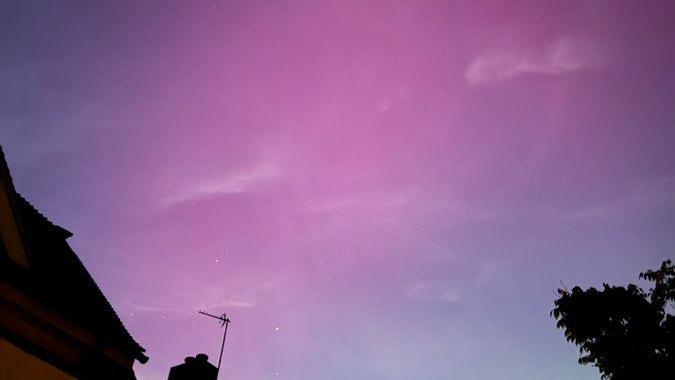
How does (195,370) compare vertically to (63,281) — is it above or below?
below

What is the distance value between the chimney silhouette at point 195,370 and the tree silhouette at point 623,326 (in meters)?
15.1

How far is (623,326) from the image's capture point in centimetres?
1753

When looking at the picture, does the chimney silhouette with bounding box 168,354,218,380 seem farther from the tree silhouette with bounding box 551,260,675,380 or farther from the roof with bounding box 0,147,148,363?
the tree silhouette with bounding box 551,260,675,380

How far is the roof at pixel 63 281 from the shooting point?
9.44 m

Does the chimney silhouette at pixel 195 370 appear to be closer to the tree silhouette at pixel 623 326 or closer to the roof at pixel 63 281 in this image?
the roof at pixel 63 281

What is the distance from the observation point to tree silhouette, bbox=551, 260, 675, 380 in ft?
53.8

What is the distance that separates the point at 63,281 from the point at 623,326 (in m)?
21.2

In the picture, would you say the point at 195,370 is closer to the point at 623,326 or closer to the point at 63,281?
the point at 63,281

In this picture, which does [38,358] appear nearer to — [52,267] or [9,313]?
[9,313]

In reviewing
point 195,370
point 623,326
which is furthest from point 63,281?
point 623,326

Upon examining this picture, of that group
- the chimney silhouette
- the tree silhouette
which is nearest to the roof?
the chimney silhouette

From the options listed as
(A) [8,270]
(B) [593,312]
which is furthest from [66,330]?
(B) [593,312]

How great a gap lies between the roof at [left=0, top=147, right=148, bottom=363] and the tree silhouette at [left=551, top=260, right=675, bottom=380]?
17.6 meters

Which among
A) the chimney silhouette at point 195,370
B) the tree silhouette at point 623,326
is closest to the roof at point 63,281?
the chimney silhouette at point 195,370
